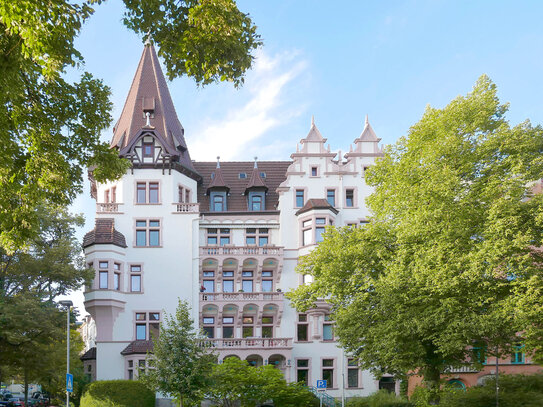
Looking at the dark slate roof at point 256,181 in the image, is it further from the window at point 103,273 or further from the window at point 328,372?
the window at point 328,372

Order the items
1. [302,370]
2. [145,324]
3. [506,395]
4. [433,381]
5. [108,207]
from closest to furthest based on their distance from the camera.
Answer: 1. [506,395]
2. [433,381]
3. [145,324]
4. [302,370]
5. [108,207]

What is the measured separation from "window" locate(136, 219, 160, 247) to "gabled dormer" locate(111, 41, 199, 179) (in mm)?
3891

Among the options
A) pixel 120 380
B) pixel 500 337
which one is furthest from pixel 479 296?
pixel 120 380

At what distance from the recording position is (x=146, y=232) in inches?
1758

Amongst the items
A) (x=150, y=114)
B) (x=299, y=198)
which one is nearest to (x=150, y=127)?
(x=150, y=114)

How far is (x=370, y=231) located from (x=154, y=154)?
2145cm

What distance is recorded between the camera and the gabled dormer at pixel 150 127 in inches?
1777

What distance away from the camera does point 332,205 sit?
46125 mm

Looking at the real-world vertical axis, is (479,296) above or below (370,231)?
below

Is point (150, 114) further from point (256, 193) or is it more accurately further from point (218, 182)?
point (256, 193)

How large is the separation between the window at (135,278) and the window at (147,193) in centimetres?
449

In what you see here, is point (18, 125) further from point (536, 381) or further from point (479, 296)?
point (536, 381)

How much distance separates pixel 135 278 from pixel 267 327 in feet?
31.2

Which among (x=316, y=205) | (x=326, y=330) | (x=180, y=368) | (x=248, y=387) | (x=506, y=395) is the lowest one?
(x=248, y=387)
